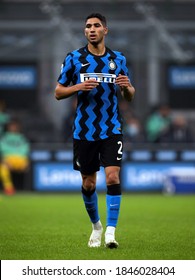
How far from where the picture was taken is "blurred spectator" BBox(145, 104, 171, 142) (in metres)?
22.2

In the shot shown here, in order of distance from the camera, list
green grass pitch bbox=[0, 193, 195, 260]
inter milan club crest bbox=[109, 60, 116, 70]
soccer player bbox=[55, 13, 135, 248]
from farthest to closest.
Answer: inter milan club crest bbox=[109, 60, 116, 70], soccer player bbox=[55, 13, 135, 248], green grass pitch bbox=[0, 193, 195, 260]

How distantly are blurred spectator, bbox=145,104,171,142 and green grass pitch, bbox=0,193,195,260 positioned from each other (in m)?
3.18

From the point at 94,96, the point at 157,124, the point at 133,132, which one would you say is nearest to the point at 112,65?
the point at 94,96

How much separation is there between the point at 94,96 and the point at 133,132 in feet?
41.1

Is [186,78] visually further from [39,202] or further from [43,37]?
[39,202]

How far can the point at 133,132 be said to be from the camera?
22031mm

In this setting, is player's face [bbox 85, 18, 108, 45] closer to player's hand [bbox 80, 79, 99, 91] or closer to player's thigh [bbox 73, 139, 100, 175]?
player's hand [bbox 80, 79, 99, 91]

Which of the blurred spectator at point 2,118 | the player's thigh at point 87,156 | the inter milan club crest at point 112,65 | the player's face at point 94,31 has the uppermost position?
the player's face at point 94,31

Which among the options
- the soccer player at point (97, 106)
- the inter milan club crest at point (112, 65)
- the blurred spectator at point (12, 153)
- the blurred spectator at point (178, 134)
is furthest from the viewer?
the blurred spectator at point (178, 134)

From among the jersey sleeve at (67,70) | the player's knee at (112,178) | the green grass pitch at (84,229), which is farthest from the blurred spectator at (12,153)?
the player's knee at (112,178)

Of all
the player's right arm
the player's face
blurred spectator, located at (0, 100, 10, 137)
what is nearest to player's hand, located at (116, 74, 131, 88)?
the player's right arm

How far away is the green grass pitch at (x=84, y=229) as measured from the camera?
348 inches

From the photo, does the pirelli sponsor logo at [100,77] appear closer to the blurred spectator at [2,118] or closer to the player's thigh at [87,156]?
the player's thigh at [87,156]
